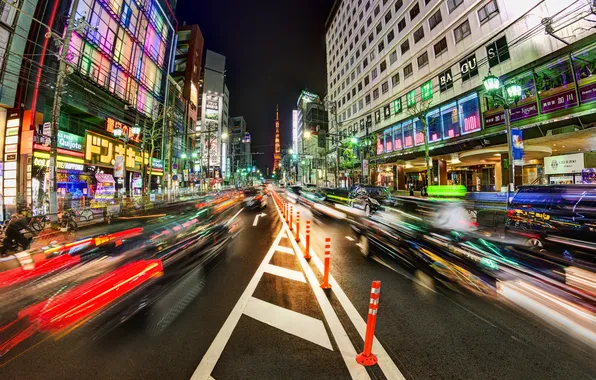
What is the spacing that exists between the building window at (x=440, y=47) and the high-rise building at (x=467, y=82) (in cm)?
12

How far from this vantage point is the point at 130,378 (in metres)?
2.72

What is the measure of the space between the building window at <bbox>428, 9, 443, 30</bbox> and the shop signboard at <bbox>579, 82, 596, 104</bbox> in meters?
17.8

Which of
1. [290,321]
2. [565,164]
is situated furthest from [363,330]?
[565,164]

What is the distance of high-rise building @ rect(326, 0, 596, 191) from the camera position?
17.0 meters

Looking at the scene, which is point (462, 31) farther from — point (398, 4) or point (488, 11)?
point (398, 4)

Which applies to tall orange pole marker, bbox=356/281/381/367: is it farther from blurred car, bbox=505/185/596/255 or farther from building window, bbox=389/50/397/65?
building window, bbox=389/50/397/65

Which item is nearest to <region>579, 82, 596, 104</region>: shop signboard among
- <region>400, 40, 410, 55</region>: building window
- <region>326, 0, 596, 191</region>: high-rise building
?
<region>326, 0, 596, 191</region>: high-rise building

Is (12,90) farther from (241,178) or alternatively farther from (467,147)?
(241,178)

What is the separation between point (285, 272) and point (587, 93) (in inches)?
904

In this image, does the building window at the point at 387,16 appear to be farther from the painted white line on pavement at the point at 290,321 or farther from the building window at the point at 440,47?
the painted white line on pavement at the point at 290,321

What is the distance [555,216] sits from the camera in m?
6.42

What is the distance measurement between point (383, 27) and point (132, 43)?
35.8m

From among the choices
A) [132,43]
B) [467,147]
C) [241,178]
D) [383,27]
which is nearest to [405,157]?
[467,147]

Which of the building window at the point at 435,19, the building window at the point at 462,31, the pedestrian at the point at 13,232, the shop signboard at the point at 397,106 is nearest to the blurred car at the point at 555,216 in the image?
the pedestrian at the point at 13,232
